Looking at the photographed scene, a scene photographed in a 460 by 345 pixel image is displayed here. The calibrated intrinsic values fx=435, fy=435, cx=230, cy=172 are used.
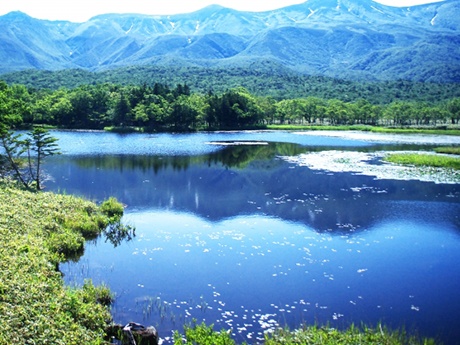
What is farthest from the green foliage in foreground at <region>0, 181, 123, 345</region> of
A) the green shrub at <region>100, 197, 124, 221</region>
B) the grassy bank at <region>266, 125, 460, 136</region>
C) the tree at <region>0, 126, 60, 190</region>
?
the grassy bank at <region>266, 125, 460, 136</region>

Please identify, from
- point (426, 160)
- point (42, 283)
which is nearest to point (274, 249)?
point (42, 283)

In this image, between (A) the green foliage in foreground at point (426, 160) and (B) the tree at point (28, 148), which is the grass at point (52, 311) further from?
(A) the green foliage in foreground at point (426, 160)

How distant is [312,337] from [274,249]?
10488 millimetres

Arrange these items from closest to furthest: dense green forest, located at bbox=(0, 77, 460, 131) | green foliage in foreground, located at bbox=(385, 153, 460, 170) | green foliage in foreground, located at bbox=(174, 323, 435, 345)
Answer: green foliage in foreground, located at bbox=(174, 323, 435, 345) → green foliage in foreground, located at bbox=(385, 153, 460, 170) → dense green forest, located at bbox=(0, 77, 460, 131)

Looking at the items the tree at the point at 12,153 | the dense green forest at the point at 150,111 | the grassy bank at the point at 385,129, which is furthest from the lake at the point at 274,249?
the grassy bank at the point at 385,129

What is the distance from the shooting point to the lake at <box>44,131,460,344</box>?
668 inches

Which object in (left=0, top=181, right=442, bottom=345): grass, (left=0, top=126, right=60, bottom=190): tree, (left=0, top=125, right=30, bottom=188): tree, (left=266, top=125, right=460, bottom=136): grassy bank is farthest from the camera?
(left=266, top=125, right=460, bottom=136): grassy bank

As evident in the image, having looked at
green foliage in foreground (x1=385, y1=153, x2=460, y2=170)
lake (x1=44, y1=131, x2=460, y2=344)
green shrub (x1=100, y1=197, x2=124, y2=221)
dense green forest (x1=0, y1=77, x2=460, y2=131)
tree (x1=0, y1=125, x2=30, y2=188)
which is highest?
dense green forest (x1=0, y1=77, x2=460, y2=131)

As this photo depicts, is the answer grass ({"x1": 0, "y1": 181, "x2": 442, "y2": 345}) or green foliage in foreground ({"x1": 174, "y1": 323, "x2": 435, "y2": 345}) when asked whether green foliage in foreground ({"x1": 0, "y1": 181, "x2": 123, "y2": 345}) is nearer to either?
grass ({"x1": 0, "y1": 181, "x2": 442, "y2": 345})

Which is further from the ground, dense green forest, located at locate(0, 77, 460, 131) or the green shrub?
dense green forest, located at locate(0, 77, 460, 131)

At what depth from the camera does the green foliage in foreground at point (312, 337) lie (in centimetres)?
1338

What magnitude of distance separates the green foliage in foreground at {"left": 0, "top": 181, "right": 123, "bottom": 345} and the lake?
1.16 m

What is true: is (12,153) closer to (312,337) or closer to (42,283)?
(42,283)

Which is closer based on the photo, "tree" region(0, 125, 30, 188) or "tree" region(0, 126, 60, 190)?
"tree" region(0, 125, 30, 188)
